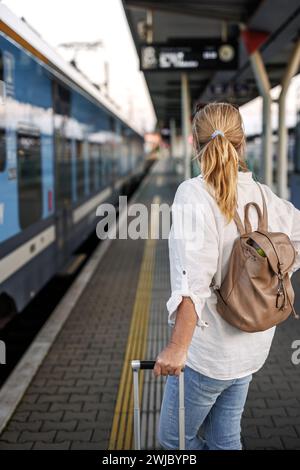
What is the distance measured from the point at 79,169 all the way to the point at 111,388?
17.1 feet

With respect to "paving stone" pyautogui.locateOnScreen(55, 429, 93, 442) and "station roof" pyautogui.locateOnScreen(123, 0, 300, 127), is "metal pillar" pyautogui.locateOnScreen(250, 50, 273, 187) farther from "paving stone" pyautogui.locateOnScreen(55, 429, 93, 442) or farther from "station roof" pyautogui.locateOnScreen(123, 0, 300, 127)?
"paving stone" pyautogui.locateOnScreen(55, 429, 93, 442)

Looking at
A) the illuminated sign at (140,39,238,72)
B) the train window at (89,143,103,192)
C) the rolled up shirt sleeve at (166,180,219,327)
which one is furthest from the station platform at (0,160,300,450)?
the illuminated sign at (140,39,238,72)

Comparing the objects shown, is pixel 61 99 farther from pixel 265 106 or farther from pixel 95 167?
pixel 265 106

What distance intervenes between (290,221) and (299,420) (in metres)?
2.09

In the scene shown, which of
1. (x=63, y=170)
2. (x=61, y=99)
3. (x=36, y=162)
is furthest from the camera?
(x=63, y=170)

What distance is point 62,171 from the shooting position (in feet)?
24.1

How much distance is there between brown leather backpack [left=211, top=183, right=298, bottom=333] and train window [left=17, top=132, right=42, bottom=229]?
341 centimetres

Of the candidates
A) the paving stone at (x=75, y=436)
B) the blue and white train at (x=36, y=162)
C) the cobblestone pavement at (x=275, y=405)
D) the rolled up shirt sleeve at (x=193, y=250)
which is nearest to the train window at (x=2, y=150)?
the blue and white train at (x=36, y=162)

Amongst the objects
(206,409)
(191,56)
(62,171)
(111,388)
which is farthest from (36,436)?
(191,56)

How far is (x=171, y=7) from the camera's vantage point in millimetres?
9797

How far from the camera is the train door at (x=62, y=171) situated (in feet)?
22.9
